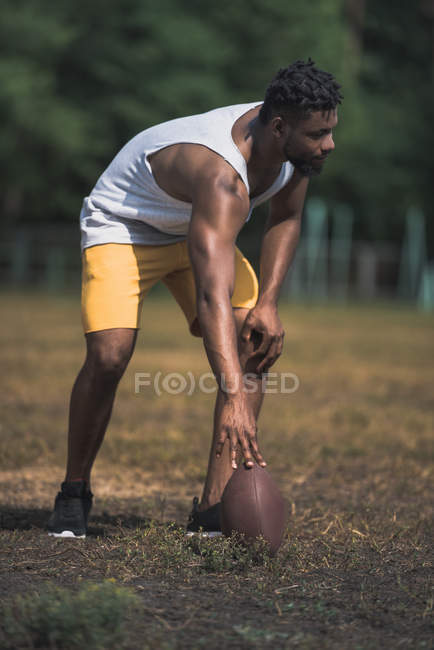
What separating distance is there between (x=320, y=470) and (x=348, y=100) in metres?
28.5

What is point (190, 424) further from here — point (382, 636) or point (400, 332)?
point (400, 332)

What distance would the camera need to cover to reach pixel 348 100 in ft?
109

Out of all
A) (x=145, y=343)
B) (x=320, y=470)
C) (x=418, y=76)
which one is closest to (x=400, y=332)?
(x=145, y=343)

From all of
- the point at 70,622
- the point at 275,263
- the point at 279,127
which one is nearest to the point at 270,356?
the point at 275,263

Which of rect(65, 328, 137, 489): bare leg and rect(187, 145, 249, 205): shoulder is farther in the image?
rect(65, 328, 137, 489): bare leg

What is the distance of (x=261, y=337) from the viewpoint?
4.38 meters

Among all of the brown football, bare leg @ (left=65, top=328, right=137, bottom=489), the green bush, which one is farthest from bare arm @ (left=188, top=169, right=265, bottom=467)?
the green bush

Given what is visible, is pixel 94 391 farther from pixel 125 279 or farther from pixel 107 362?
pixel 125 279

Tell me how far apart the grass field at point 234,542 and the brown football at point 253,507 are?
0.09 metres

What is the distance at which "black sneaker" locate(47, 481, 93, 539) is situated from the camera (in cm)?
432

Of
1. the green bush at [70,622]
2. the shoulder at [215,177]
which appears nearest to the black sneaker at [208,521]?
the green bush at [70,622]

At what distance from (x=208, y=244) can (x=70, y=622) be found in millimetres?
1536

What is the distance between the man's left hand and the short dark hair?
93 cm

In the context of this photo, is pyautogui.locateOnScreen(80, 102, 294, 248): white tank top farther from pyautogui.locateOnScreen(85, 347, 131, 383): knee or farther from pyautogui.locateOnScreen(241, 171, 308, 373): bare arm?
pyautogui.locateOnScreen(85, 347, 131, 383): knee
